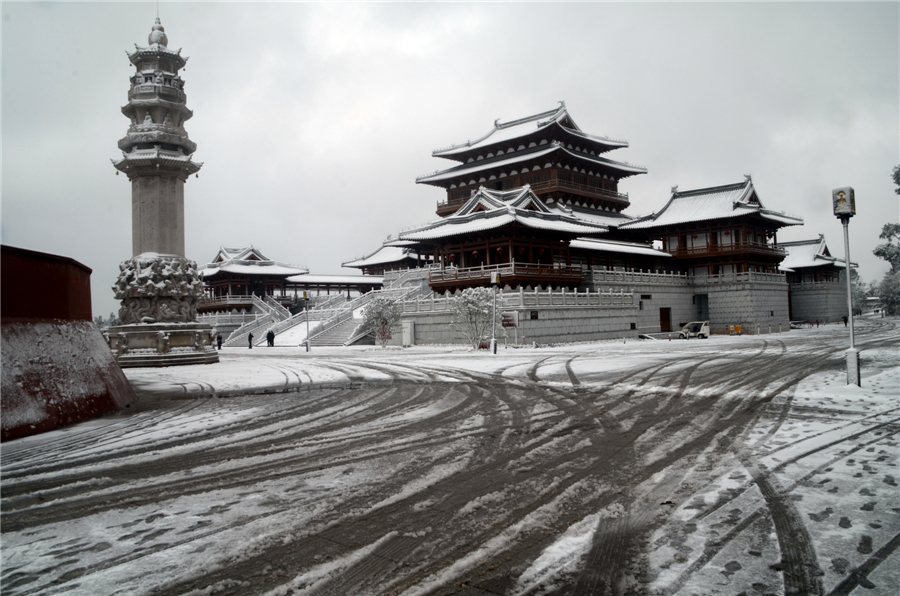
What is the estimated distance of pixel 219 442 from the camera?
812 cm

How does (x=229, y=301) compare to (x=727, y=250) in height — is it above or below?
below

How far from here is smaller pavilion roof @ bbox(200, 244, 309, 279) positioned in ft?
188

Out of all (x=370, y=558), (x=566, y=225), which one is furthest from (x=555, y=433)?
(x=566, y=225)

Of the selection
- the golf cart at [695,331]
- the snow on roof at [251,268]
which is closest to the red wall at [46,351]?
the golf cart at [695,331]

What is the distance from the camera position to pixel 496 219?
3606 centimetres

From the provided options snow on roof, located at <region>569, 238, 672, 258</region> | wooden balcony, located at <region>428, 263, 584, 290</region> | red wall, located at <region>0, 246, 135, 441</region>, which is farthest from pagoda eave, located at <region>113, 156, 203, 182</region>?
snow on roof, located at <region>569, 238, 672, 258</region>

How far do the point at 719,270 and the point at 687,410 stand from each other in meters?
43.3

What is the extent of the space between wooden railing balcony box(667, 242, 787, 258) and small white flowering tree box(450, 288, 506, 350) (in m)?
25.9

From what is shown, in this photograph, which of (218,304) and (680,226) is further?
(218,304)

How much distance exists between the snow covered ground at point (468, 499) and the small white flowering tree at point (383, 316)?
2341cm

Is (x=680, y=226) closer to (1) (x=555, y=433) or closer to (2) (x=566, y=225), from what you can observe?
(2) (x=566, y=225)

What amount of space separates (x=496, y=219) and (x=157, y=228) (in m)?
19.6

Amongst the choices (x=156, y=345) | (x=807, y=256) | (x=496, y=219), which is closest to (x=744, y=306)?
(x=807, y=256)

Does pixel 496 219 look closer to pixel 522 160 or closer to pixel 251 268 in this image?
pixel 522 160
